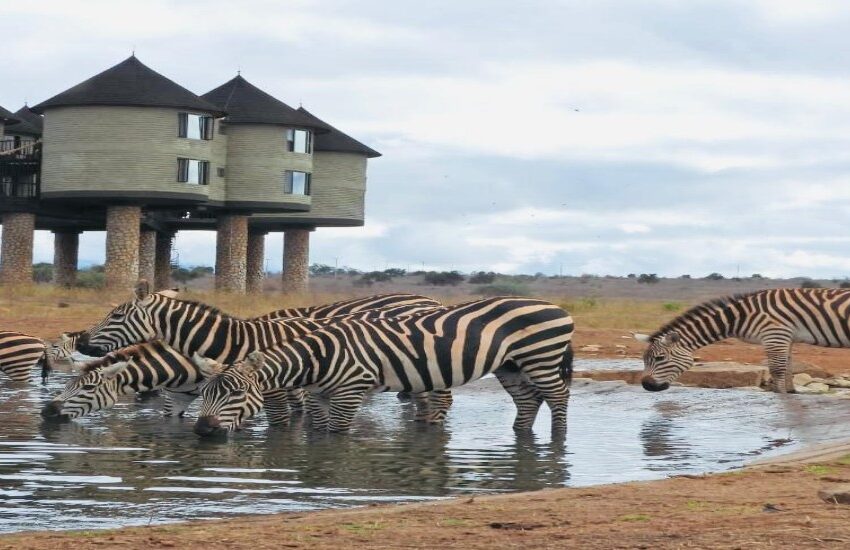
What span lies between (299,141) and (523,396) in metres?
53.6

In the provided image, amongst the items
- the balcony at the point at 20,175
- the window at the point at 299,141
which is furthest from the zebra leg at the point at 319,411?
the window at the point at 299,141

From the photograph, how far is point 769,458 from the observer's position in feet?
46.5

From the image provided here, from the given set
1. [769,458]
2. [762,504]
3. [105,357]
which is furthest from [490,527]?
[105,357]

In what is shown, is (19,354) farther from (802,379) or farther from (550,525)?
(550,525)

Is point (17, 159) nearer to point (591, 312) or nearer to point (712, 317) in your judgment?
point (591, 312)

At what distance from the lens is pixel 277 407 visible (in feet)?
57.8

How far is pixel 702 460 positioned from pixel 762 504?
4.80 meters

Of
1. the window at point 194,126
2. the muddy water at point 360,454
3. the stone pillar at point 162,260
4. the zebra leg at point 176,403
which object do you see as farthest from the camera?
the stone pillar at point 162,260

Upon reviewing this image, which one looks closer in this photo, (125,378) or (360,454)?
(360,454)

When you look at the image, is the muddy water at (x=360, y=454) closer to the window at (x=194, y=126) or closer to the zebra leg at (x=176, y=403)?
the zebra leg at (x=176, y=403)

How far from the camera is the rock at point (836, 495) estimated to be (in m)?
9.57

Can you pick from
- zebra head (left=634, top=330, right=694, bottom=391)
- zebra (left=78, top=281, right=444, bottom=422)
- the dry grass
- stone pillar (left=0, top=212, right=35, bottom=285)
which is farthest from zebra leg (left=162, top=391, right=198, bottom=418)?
stone pillar (left=0, top=212, right=35, bottom=285)

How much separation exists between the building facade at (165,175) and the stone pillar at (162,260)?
8 centimetres

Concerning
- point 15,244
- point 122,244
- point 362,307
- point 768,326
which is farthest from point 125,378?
point 15,244
